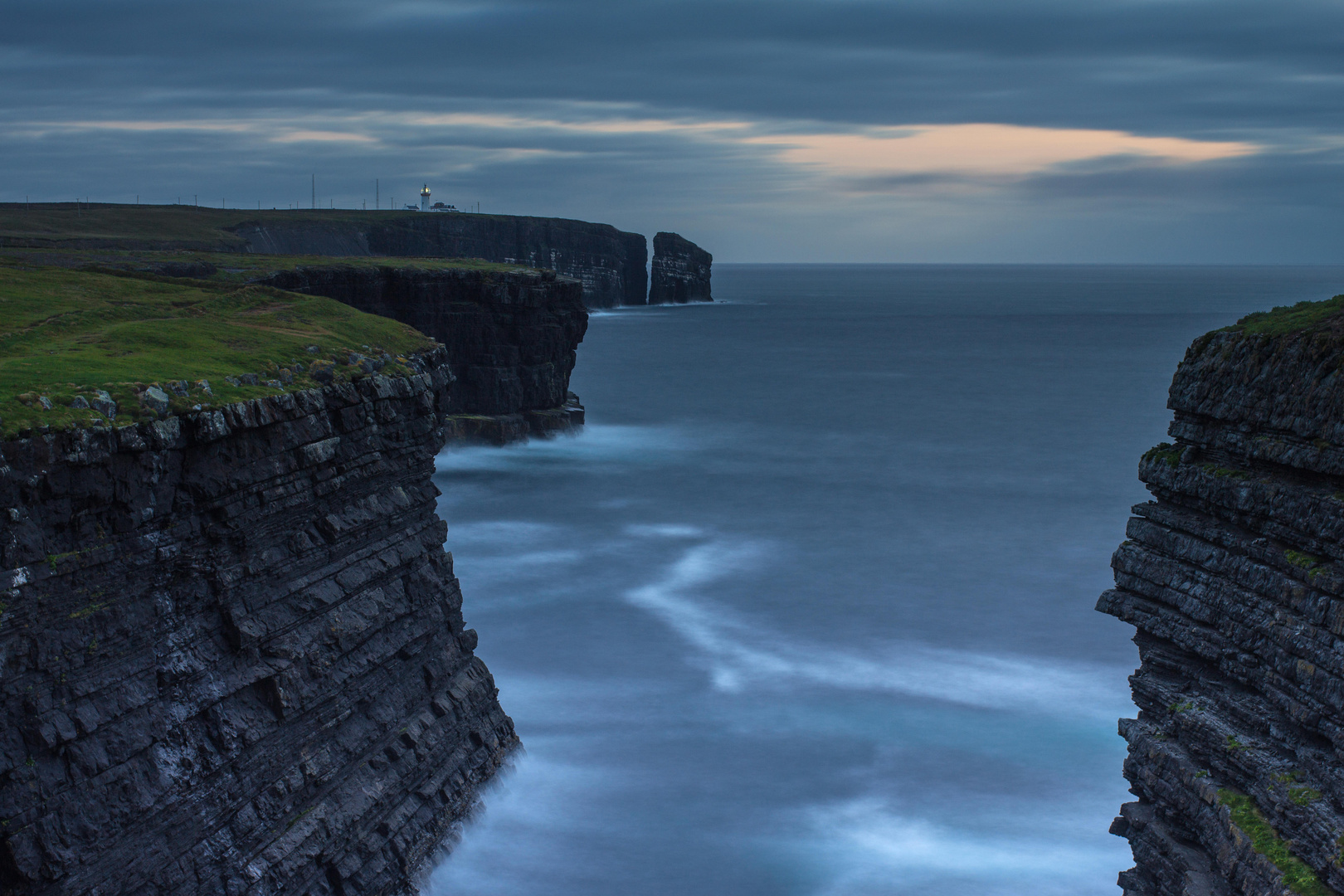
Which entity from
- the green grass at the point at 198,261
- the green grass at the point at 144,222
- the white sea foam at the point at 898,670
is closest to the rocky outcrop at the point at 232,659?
the white sea foam at the point at 898,670

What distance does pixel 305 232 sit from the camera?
415 feet

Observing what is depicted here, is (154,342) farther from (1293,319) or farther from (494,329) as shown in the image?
(494,329)

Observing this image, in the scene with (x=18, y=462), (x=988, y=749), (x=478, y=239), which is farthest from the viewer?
(x=478, y=239)

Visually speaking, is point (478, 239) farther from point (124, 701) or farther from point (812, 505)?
point (124, 701)

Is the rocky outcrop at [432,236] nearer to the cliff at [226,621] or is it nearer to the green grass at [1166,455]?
the cliff at [226,621]

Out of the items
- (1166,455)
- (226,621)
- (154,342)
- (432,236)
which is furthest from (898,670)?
(432,236)

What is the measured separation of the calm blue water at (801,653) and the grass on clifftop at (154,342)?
38.9ft

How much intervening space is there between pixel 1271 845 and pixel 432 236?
5696 inches

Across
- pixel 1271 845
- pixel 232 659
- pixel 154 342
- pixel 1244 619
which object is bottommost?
pixel 1271 845

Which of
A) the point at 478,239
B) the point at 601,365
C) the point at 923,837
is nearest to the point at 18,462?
the point at 923,837

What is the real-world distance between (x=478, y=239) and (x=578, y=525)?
11663cm

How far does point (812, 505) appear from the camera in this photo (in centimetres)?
5844

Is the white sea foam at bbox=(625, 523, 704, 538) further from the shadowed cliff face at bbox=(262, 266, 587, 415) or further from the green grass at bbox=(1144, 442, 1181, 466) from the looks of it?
the green grass at bbox=(1144, 442, 1181, 466)

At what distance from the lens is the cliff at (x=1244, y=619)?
51.5ft
